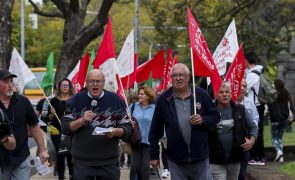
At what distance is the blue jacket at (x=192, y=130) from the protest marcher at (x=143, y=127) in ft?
11.0

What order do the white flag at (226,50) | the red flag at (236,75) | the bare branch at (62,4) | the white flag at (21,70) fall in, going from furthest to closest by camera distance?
1. the bare branch at (62,4)
2. the white flag at (21,70)
3. the white flag at (226,50)
4. the red flag at (236,75)

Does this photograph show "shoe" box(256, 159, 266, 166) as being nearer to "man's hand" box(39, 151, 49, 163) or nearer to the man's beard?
"man's hand" box(39, 151, 49, 163)

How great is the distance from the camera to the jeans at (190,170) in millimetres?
8953

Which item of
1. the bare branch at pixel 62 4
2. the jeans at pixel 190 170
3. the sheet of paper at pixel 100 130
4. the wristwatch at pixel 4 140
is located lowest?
the jeans at pixel 190 170

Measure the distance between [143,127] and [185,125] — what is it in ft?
13.2

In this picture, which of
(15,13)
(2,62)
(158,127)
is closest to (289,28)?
(15,13)

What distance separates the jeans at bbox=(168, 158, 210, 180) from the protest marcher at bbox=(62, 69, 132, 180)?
62 cm

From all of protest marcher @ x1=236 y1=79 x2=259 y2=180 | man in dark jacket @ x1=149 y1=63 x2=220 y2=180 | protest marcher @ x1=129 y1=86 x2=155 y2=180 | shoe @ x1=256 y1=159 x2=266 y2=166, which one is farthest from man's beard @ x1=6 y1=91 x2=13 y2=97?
shoe @ x1=256 y1=159 x2=266 y2=166

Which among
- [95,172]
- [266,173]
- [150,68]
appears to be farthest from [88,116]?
[150,68]

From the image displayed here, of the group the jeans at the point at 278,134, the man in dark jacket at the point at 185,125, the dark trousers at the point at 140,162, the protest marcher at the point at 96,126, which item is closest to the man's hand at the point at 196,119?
the man in dark jacket at the point at 185,125

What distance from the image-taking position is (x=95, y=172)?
8.79 meters

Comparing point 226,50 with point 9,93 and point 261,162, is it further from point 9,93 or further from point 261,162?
point 9,93

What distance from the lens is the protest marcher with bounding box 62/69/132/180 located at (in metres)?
8.72

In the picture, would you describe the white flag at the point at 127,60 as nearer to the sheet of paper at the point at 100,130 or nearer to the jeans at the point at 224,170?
the jeans at the point at 224,170
